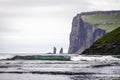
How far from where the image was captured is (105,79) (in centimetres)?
4656

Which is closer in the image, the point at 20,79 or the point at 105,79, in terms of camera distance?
the point at 105,79

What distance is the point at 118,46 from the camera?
196 metres

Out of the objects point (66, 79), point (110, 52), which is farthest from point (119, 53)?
point (66, 79)

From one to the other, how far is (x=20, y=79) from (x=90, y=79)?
8.72 metres

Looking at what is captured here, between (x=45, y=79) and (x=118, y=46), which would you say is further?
(x=118, y=46)

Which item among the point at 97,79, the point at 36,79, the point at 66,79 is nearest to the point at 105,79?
the point at 97,79

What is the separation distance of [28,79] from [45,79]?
2.11m

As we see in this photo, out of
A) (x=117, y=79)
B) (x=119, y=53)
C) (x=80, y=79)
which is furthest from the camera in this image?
(x=119, y=53)

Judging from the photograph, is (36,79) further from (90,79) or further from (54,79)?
(90,79)

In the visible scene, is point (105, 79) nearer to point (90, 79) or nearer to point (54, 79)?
point (90, 79)

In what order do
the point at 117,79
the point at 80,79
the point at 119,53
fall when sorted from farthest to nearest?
the point at 119,53, the point at 80,79, the point at 117,79

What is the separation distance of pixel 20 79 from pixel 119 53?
467ft

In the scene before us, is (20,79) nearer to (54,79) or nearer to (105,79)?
(54,79)

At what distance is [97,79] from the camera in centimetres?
4712
